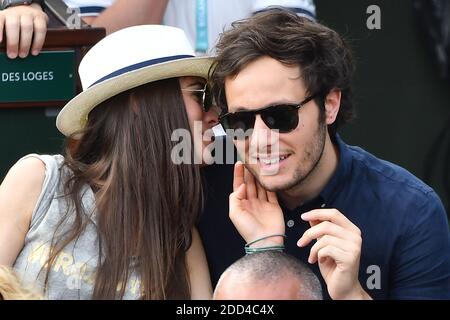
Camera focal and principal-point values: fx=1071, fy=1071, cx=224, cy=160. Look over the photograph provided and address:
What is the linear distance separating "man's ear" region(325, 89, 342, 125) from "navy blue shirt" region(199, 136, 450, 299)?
16 centimetres

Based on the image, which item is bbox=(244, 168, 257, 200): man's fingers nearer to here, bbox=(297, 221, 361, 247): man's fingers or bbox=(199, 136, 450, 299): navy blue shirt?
bbox=(199, 136, 450, 299): navy blue shirt

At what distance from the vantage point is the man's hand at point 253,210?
118 inches

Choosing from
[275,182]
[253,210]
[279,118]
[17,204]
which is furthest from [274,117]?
[17,204]

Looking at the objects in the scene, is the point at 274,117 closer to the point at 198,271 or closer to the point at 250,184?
the point at 250,184

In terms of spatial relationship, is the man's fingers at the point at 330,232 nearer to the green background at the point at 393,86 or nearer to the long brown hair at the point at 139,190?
the long brown hair at the point at 139,190

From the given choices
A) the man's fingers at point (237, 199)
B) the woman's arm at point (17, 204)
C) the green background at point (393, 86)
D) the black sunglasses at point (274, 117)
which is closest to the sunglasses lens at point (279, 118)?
the black sunglasses at point (274, 117)

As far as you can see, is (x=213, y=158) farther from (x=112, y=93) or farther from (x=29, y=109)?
(x=29, y=109)

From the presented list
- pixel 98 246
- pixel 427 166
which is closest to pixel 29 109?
pixel 98 246

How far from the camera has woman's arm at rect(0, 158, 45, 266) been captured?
303 cm

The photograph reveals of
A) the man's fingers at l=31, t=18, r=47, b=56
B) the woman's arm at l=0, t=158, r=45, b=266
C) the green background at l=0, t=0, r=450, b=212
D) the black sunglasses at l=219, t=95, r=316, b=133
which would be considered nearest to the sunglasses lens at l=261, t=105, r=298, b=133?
the black sunglasses at l=219, t=95, r=316, b=133

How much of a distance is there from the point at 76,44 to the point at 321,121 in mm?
837

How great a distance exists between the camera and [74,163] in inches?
126

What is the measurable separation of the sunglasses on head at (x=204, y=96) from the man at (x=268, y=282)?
689mm
